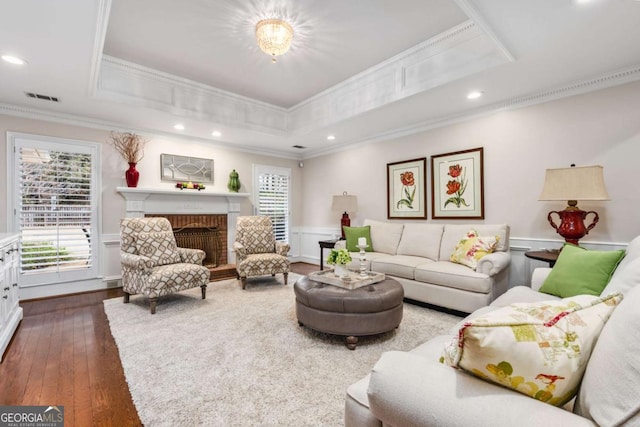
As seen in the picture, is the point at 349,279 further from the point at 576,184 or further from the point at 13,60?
the point at 13,60

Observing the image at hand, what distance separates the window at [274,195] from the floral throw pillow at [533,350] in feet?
18.0

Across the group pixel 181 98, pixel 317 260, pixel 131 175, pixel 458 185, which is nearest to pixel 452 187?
pixel 458 185

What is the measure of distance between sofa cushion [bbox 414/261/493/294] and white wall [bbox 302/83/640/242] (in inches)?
40.5

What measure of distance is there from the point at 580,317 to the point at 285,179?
5.97 m

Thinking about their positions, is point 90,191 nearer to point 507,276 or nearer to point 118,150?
point 118,150

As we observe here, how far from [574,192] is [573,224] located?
15.6 inches

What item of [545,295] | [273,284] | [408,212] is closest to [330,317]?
[545,295]

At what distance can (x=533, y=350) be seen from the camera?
804 mm

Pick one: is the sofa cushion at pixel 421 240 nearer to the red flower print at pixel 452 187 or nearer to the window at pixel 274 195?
the red flower print at pixel 452 187

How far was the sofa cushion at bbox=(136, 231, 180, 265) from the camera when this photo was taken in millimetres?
3756

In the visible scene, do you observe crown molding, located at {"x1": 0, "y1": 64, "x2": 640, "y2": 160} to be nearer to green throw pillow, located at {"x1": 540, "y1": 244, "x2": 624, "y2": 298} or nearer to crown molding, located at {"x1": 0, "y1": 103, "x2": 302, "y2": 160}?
crown molding, located at {"x1": 0, "y1": 103, "x2": 302, "y2": 160}

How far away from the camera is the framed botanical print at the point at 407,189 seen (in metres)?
4.60

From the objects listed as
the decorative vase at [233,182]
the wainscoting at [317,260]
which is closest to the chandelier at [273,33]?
the decorative vase at [233,182]

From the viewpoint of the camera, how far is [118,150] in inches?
178
